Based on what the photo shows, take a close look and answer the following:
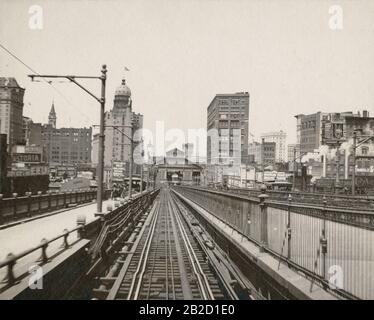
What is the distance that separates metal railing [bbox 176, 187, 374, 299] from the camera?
24.5 feet

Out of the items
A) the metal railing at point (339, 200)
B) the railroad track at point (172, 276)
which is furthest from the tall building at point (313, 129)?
the railroad track at point (172, 276)

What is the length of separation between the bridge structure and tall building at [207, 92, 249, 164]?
124947mm

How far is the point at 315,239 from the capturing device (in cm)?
934

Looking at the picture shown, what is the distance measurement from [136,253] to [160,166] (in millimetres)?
145998

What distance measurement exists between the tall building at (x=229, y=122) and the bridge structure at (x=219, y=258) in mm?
124947

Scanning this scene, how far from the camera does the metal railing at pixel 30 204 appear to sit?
19.6 metres

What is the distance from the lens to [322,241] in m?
7.71

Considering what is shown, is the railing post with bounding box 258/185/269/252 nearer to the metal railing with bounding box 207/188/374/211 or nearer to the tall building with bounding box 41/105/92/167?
the metal railing with bounding box 207/188/374/211

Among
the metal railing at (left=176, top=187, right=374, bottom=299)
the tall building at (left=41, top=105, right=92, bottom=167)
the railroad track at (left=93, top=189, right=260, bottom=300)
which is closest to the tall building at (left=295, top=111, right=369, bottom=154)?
the tall building at (left=41, top=105, right=92, bottom=167)

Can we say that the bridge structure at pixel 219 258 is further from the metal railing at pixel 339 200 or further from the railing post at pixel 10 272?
the metal railing at pixel 339 200

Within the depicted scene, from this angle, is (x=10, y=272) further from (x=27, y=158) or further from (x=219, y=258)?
(x=27, y=158)

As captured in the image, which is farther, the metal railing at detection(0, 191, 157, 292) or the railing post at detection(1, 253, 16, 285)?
the metal railing at detection(0, 191, 157, 292)

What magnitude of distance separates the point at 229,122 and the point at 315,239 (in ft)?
483

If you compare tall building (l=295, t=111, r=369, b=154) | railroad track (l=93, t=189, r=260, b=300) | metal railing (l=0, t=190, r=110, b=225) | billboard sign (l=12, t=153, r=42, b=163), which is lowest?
railroad track (l=93, t=189, r=260, b=300)
